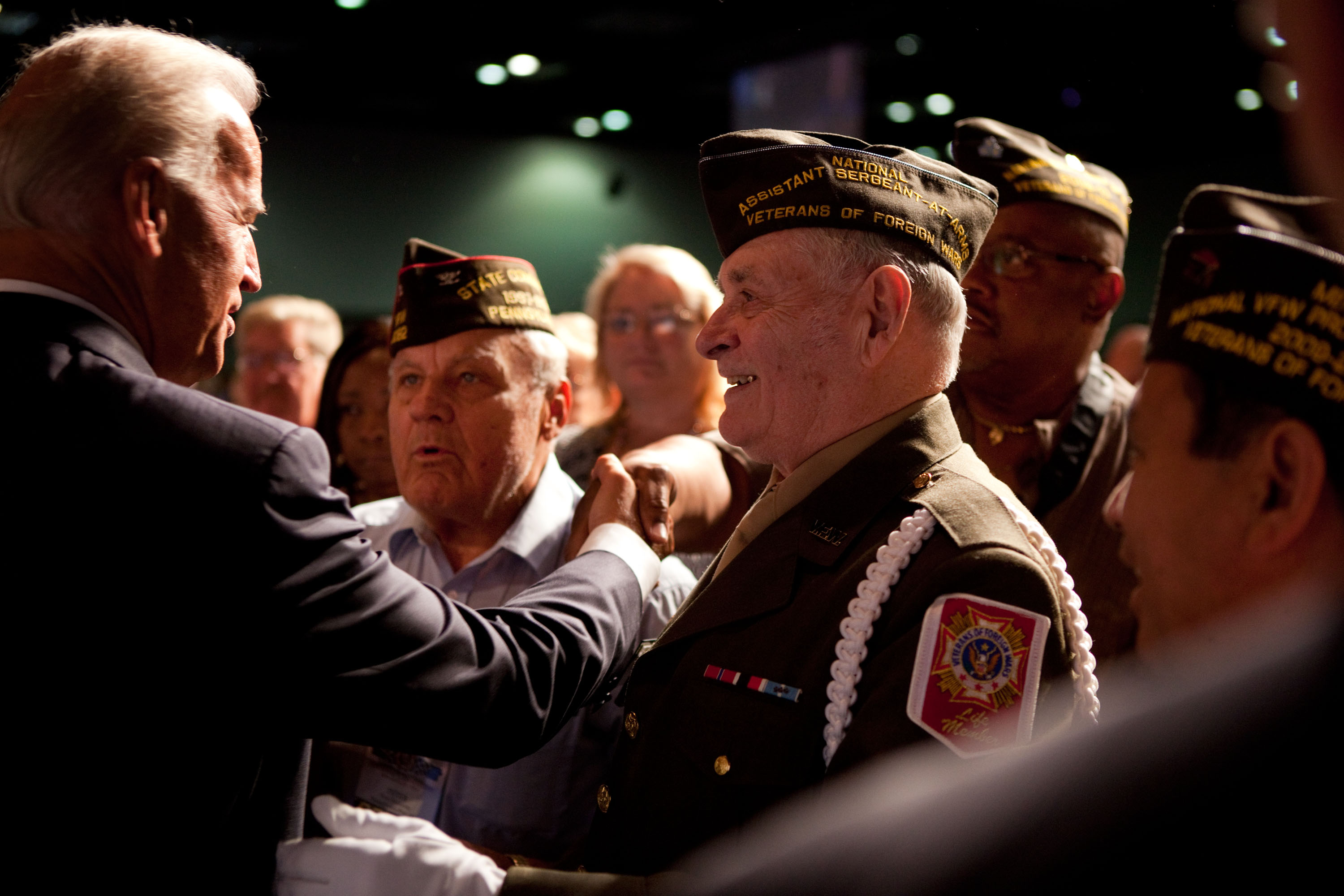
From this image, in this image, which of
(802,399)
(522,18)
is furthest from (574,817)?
(522,18)

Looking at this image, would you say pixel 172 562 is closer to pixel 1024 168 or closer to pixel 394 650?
pixel 394 650

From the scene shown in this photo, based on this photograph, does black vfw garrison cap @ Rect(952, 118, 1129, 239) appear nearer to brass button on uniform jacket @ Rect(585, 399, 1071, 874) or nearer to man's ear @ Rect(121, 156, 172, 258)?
brass button on uniform jacket @ Rect(585, 399, 1071, 874)

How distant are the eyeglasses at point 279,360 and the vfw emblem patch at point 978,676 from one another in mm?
3629

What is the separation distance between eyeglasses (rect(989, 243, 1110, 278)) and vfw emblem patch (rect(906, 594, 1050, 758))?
137 centimetres

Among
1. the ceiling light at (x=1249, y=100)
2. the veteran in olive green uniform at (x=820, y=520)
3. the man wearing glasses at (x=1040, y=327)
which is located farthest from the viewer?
the ceiling light at (x=1249, y=100)

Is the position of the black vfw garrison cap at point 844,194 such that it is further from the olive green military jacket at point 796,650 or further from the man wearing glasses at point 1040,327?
the man wearing glasses at point 1040,327

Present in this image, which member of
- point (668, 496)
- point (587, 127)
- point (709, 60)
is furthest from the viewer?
point (587, 127)

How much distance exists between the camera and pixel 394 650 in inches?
51.3

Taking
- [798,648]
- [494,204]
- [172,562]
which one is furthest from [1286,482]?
[494,204]

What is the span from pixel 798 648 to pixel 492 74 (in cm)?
599

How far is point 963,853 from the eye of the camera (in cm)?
53

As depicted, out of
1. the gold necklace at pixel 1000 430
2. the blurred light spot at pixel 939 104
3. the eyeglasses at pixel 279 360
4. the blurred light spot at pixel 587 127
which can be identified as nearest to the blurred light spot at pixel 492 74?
the blurred light spot at pixel 587 127

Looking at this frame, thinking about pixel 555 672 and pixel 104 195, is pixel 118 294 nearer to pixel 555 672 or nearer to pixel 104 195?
pixel 104 195

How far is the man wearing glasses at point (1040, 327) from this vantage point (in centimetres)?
240
